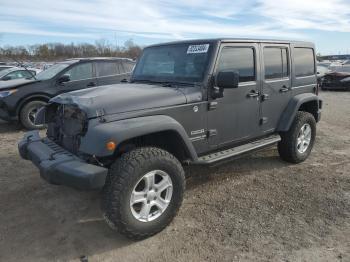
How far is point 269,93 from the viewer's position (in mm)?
5168

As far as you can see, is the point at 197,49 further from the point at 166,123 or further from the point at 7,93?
the point at 7,93

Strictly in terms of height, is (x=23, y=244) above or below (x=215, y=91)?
below

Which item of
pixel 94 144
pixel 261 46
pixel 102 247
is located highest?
pixel 261 46

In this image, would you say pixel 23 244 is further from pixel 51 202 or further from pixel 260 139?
pixel 260 139

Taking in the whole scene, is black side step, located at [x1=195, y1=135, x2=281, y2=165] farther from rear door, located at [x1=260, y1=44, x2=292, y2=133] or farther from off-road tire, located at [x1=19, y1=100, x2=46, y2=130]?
off-road tire, located at [x1=19, y1=100, x2=46, y2=130]

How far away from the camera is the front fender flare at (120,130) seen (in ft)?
10.7

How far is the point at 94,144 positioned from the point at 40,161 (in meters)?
0.74

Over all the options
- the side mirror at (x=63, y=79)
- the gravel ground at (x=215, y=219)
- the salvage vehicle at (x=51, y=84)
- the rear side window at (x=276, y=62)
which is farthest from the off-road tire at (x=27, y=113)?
the rear side window at (x=276, y=62)

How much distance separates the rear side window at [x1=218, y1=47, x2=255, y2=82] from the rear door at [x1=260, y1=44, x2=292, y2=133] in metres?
0.24

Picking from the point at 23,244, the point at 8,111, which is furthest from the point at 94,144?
the point at 8,111

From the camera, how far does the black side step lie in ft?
14.1

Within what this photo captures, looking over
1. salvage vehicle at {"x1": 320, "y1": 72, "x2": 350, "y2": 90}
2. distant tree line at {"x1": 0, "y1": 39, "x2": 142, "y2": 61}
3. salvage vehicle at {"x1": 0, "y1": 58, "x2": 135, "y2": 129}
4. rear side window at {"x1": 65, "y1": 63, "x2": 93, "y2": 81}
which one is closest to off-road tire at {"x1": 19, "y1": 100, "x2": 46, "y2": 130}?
salvage vehicle at {"x1": 0, "y1": 58, "x2": 135, "y2": 129}

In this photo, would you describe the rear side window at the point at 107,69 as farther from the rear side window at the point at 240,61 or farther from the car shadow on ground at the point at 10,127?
the rear side window at the point at 240,61

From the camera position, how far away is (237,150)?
4.77 metres
